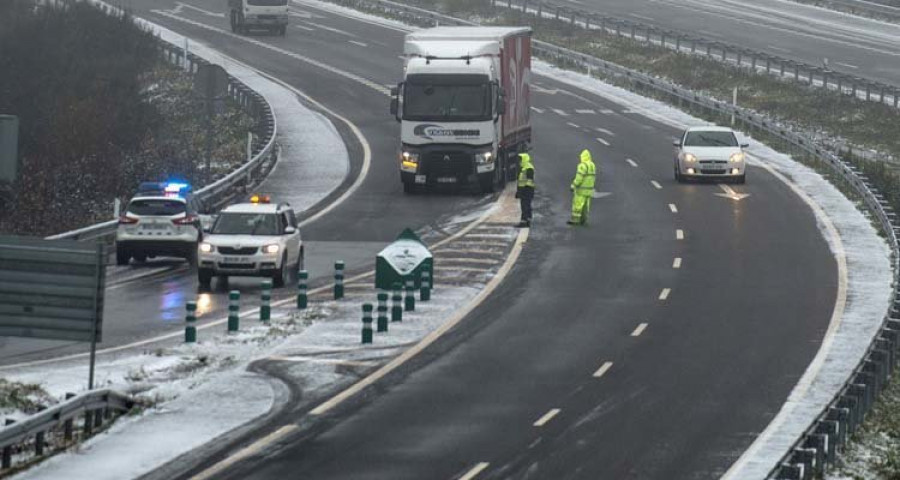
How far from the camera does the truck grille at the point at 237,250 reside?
36.4 meters

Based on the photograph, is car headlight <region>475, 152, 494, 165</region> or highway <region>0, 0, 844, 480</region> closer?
highway <region>0, 0, 844, 480</region>

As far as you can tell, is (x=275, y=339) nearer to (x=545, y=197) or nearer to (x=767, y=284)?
(x=767, y=284)

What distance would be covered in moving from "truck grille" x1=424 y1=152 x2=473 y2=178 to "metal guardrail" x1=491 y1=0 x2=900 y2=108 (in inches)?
914

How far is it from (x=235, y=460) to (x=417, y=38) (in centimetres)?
2822

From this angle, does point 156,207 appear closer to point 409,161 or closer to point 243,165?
point 409,161

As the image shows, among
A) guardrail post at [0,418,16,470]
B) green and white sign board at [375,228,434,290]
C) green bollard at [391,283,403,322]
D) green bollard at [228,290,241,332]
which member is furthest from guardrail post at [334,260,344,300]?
guardrail post at [0,418,16,470]

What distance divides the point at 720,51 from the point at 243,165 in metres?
36.2

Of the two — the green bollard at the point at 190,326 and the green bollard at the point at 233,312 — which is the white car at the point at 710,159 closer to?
the green bollard at the point at 233,312

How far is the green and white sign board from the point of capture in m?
36.1

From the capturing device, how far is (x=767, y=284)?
124ft

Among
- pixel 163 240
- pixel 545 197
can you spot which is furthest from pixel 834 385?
pixel 545 197

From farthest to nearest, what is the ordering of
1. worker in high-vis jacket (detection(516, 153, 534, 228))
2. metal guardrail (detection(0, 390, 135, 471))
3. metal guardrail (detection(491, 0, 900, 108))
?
metal guardrail (detection(491, 0, 900, 108)) < worker in high-vis jacket (detection(516, 153, 534, 228)) < metal guardrail (detection(0, 390, 135, 471))

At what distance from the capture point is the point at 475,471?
22.0 m

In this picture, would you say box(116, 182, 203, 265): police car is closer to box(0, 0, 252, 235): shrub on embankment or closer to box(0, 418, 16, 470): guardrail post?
box(0, 0, 252, 235): shrub on embankment
